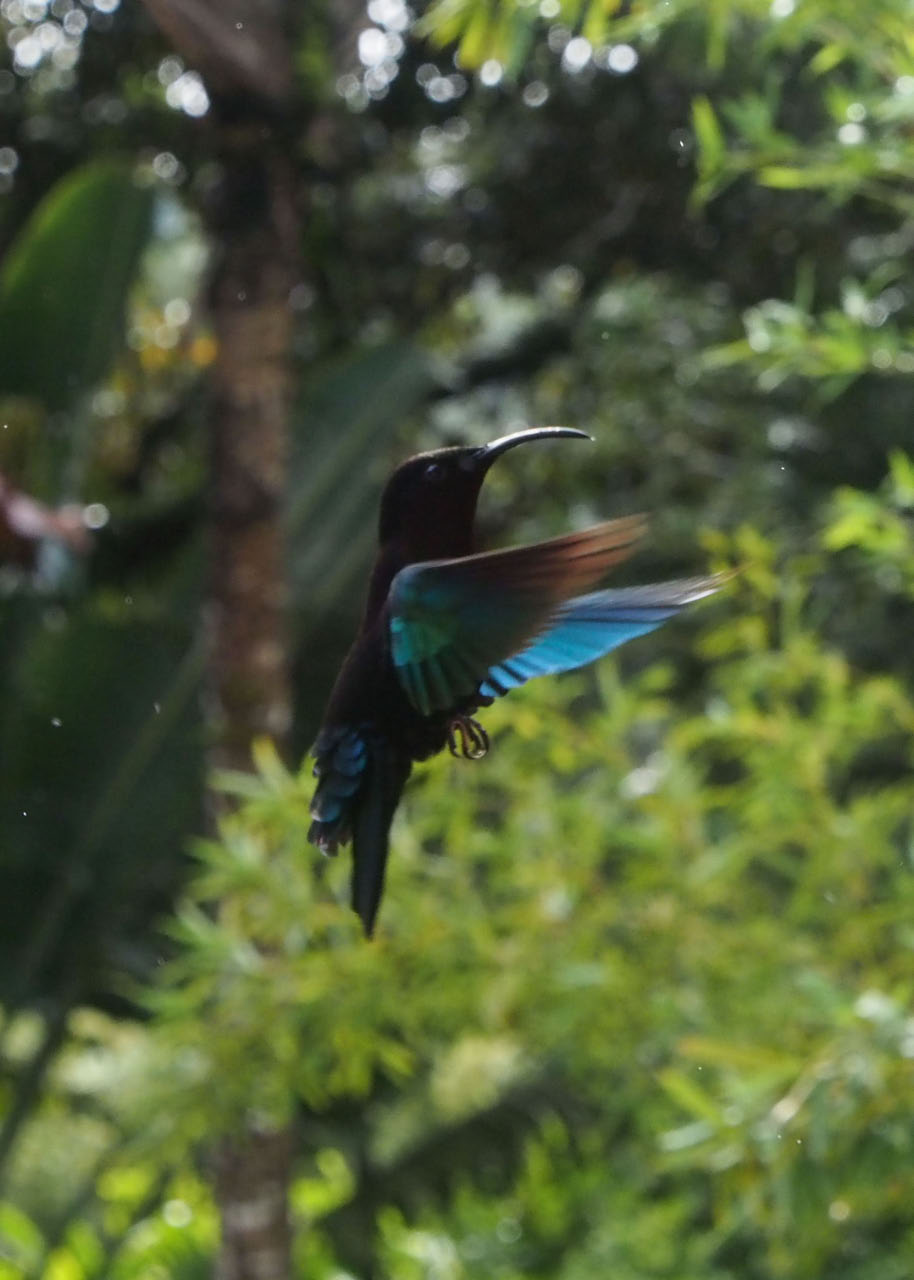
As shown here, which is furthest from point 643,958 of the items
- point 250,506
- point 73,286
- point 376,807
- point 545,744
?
point 73,286

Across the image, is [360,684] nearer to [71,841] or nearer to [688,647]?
[71,841]

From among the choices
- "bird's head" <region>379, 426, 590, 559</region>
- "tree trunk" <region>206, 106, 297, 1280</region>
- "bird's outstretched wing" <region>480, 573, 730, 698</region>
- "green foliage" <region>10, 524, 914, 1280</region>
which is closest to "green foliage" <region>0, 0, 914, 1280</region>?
"green foliage" <region>10, 524, 914, 1280</region>

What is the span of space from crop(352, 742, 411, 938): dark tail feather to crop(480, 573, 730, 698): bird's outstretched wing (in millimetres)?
92

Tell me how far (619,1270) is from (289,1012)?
0.98 m

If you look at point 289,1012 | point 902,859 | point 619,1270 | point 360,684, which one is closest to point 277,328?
point 289,1012

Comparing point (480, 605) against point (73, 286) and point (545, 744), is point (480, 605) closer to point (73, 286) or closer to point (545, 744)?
point (545, 744)

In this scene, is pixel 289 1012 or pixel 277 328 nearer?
pixel 289 1012

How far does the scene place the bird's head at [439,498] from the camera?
0.67 m

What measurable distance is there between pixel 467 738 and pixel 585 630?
0.30ft

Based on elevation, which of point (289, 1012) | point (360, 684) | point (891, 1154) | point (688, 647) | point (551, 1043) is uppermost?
point (360, 684)

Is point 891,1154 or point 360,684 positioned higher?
point 360,684

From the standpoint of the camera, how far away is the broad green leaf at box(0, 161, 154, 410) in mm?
3602

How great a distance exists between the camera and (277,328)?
2.54 metres

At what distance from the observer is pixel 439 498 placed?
68 centimetres
